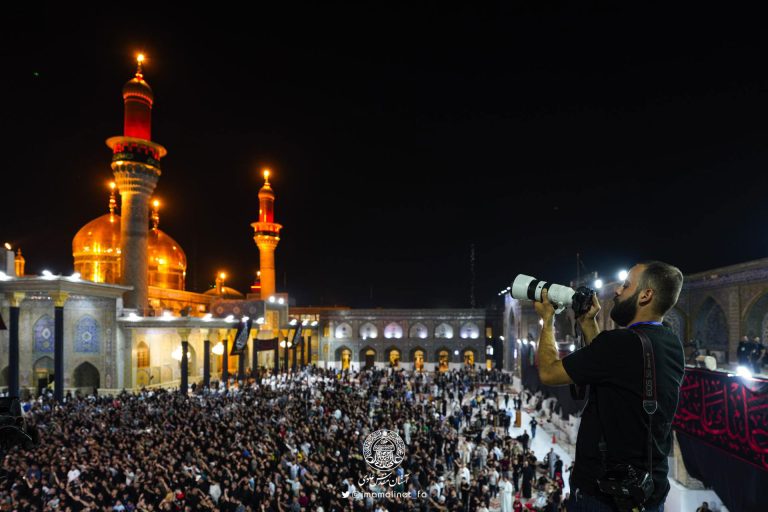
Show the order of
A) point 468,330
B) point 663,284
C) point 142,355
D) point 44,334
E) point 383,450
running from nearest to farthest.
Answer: point 663,284, point 383,450, point 44,334, point 142,355, point 468,330

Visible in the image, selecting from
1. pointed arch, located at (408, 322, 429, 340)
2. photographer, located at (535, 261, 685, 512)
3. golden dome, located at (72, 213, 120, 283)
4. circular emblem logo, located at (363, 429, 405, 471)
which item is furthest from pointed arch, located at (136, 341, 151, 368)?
photographer, located at (535, 261, 685, 512)

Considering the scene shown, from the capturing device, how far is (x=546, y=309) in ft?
7.43

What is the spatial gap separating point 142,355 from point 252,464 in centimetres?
2191

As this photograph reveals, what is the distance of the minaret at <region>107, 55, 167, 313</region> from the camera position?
A: 98.3 ft

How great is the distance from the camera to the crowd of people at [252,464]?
10117 millimetres

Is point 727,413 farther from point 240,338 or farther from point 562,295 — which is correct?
point 240,338

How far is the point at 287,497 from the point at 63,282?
1930 centimetres

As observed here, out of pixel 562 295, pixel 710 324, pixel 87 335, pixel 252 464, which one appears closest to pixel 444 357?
pixel 87 335

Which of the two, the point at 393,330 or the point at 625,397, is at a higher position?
the point at 625,397

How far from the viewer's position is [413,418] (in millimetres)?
18797

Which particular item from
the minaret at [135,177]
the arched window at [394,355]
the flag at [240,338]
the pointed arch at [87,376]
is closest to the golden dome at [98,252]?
the minaret at [135,177]

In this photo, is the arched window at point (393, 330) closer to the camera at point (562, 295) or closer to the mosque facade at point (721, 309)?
the mosque facade at point (721, 309)

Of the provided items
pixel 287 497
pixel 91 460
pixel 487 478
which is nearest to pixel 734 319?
pixel 487 478

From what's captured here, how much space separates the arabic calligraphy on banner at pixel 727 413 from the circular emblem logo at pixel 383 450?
6026mm
